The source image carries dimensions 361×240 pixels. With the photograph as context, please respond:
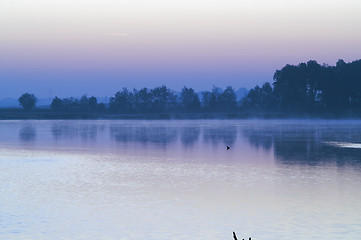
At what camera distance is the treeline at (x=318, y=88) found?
464 ft

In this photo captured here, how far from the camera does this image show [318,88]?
145 meters

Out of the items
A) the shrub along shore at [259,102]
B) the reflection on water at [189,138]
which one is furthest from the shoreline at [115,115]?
the reflection on water at [189,138]

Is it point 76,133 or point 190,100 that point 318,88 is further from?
point 76,133

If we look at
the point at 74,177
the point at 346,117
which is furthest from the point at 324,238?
the point at 346,117

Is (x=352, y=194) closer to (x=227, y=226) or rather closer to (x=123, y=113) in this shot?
(x=227, y=226)

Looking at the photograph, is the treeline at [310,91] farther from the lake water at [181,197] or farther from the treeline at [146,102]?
the lake water at [181,197]

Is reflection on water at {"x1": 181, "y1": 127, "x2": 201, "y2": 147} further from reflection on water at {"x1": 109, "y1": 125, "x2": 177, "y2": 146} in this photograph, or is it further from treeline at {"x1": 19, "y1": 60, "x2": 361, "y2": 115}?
treeline at {"x1": 19, "y1": 60, "x2": 361, "y2": 115}

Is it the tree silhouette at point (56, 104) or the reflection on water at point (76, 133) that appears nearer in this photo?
the reflection on water at point (76, 133)

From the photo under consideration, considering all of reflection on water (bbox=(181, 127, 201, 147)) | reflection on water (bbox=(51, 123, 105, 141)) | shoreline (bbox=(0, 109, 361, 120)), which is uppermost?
shoreline (bbox=(0, 109, 361, 120))

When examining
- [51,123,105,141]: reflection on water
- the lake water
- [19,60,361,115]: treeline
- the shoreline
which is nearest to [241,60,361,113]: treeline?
[19,60,361,115]: treeline

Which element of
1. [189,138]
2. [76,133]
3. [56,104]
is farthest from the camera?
[56,104]

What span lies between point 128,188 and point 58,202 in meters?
4.22

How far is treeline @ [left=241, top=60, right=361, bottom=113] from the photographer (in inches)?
5571

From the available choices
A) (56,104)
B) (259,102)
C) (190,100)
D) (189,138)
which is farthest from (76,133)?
(56,104)
